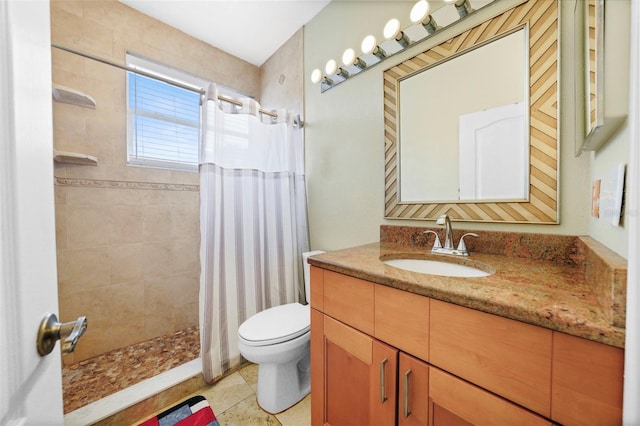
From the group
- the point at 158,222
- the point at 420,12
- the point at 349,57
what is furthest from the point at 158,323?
the point at 420,12

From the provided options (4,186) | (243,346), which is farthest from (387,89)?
(243,346)

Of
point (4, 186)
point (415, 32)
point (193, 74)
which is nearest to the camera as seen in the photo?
point (4, 186)

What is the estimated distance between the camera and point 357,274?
798 mm

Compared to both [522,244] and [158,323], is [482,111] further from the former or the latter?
[158,323]

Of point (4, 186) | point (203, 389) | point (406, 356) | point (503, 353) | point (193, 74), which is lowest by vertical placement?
point (203, 389)

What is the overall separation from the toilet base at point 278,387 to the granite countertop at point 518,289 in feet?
2.45

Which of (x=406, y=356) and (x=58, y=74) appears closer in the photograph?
(x=406, y=356)

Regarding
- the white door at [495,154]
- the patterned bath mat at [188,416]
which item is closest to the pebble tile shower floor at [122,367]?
the patterned bath mat at [188,416]

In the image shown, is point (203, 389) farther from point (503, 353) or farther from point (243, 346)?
point (503, 353)

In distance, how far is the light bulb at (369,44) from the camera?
1.34 m

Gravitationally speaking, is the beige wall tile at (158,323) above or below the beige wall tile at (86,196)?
below

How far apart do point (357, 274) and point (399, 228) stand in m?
0.60

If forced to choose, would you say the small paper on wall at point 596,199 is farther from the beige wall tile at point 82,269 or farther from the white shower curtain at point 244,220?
the beige wall tile at point 82,269

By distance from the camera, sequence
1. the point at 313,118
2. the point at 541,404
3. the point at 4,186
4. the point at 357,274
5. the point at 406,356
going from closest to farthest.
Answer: the point at 4,186 < the point at 541,404 < the point at 406,356 < the point at 357,274 < the point at 313,118
